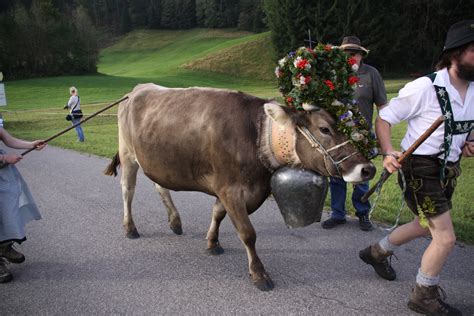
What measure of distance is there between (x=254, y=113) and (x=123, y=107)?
6.28 ft

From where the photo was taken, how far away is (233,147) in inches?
135

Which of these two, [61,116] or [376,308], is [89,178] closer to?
[376,308]

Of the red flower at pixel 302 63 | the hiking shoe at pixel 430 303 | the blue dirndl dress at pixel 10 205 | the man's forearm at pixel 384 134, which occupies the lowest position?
the hiking shoe at pixel 430 303

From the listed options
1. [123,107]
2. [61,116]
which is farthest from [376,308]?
[61,116]

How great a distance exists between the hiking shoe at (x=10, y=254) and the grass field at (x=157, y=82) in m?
4.00

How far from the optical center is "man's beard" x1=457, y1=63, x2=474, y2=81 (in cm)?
262

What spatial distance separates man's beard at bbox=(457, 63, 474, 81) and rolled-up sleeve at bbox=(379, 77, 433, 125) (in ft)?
0.66

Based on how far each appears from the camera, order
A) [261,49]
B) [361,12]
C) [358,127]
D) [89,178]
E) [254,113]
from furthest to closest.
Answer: [261,49]
[361,12]
[89,178]
[254,113]
[358,127]

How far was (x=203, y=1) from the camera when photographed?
3401 inches

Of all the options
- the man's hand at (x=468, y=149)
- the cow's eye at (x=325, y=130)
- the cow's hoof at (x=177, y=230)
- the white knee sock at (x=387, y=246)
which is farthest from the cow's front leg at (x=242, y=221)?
the man's hand at (x=468, y=149)

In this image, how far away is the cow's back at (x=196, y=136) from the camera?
3445mm

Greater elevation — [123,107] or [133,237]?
[123,107]

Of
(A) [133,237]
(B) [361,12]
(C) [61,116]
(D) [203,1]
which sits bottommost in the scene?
(C) [61,116]

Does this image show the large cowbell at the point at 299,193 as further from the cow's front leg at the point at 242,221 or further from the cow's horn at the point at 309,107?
the cow's horn at the point at 309,107
